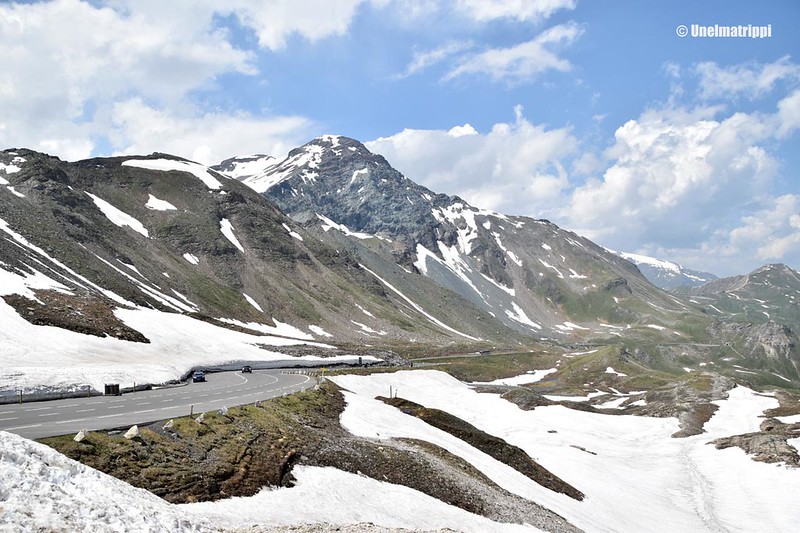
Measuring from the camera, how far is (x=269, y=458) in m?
29.0

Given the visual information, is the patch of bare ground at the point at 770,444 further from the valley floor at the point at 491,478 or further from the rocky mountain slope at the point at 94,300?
the rocky mountain slope at the point at 94,300

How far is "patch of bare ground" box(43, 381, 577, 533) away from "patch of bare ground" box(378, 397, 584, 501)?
11.4 metres

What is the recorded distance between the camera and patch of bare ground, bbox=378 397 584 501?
165ft

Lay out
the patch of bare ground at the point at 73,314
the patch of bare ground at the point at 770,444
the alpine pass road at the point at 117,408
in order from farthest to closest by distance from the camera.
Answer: the patch of bare ground at the point at 770,444
the patch of bare ground at the point at 73,314
the alpine pass road at the point at 117,408

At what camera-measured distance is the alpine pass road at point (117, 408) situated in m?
27.9

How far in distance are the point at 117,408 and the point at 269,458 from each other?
15.0 meters

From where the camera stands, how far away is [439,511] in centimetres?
3000

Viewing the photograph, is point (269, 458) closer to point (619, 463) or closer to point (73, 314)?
point (619, 463)

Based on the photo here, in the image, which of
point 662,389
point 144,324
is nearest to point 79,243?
point 144,324

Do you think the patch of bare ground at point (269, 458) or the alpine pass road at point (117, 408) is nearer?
the patch of bare ground at point (269, 458)

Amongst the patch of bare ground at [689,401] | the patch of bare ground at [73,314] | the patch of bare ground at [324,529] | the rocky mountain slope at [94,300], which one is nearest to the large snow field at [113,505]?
the patch of bare ground at [324,529]

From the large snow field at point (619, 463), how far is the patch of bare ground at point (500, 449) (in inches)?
84.6

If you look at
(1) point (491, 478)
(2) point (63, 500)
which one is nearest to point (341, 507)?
(2) point (63, 500)

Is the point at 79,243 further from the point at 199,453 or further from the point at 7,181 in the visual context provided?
the point at 199,453
